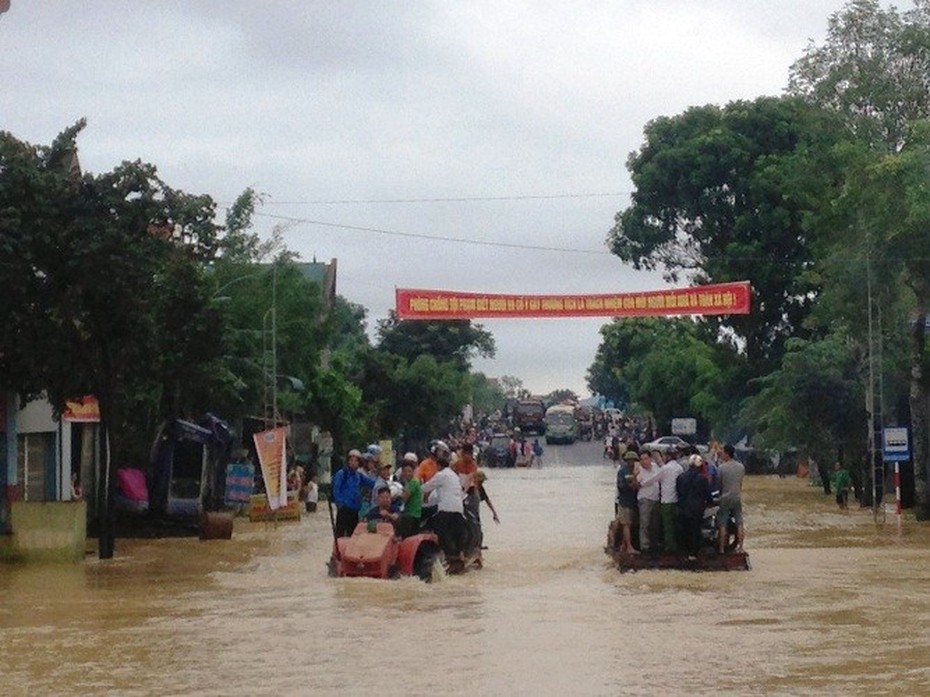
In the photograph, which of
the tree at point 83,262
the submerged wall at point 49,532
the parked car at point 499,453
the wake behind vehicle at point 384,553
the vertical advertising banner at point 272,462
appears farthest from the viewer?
the parked car at point 499,453

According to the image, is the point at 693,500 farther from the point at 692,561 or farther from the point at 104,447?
the point at 104,447

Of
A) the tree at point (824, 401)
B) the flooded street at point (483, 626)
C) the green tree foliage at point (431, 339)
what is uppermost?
the green tree foliage at point (431, 339)

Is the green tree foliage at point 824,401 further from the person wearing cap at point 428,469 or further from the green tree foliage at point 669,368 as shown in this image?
the person wearing cap at point 428,469

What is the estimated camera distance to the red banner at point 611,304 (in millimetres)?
50406

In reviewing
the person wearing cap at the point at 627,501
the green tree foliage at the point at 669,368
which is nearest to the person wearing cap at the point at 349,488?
the person wearing cap at the point at 627,501

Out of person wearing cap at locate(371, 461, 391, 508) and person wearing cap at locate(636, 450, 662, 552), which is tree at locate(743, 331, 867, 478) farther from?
person wearing cap at locate(371, 461, 391, 508)

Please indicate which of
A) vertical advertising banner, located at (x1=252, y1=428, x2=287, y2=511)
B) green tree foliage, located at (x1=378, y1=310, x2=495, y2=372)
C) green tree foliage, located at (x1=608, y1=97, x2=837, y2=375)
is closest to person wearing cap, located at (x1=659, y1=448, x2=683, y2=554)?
vertical advertising banner, located at (x1=252, y1=428, x2=287, y2=511)

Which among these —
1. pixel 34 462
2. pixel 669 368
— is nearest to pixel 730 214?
pixel 669 368

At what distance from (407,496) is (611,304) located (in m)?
27.5

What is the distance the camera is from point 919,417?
40969 millimetres

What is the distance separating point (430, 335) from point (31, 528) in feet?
262

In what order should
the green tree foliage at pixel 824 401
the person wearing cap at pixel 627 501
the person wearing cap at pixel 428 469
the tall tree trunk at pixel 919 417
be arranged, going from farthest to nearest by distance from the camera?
the green tree foliage at pixel 824 401 → the tall tree trunk at pixel 919 417 → the person wearing cap at pixel 428 469 → the person wearing cap at pixel 627 501

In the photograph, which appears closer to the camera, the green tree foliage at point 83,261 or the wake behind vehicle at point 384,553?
the wake behind vehicle at point 384,553

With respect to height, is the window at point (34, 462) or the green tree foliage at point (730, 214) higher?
the green tree foliage at point (730, 214)
